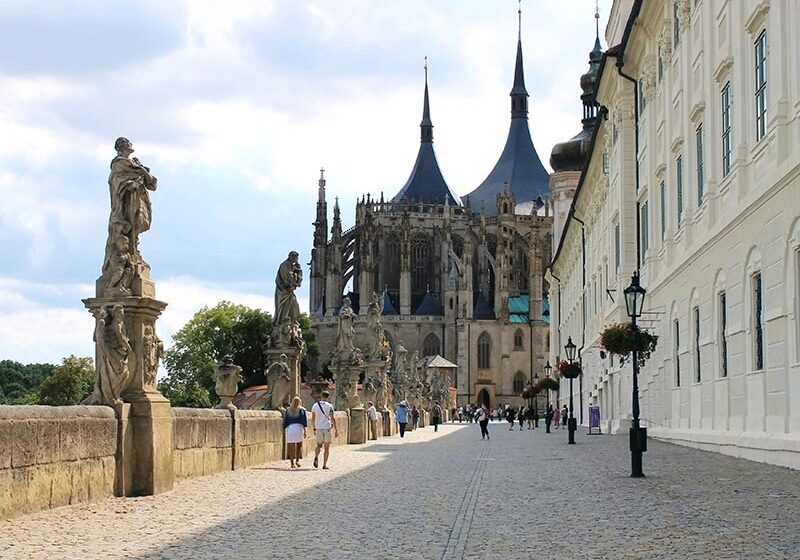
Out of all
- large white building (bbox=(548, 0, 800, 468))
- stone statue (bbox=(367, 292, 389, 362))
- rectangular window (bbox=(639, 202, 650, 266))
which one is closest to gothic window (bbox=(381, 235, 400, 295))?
stone statue (bbox=(367, 292, 389, 362))

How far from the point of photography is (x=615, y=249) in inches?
1542

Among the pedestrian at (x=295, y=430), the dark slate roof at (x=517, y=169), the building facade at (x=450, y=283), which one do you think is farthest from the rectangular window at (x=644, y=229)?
the dark slate roof at (x=517, y=169)

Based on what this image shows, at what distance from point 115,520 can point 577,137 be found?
7385 centimetres

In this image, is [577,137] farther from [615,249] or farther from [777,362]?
[777,362]

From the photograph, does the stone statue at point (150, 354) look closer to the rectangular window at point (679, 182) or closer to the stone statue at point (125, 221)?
the stone statue at point (125, 221)

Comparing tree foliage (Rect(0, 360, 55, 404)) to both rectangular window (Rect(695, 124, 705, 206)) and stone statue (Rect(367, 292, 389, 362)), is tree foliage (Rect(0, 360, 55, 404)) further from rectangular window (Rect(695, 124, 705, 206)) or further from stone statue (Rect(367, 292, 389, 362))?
rectangular window (Rect(695, 124, 705, 206))

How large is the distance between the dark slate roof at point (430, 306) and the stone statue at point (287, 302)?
321ft

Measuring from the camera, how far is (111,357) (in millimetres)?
13555

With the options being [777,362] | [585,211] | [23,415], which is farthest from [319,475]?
[585,211]

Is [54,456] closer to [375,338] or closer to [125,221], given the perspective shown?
[125,221]

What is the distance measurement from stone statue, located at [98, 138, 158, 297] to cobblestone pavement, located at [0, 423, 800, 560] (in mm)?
2473

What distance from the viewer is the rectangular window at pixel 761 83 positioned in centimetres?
1880

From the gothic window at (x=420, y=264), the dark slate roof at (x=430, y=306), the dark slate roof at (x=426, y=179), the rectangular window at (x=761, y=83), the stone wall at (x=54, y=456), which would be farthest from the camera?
the dark slate roof at (x=426, y=179)

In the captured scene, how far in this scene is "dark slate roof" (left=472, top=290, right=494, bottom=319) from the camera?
401ft
